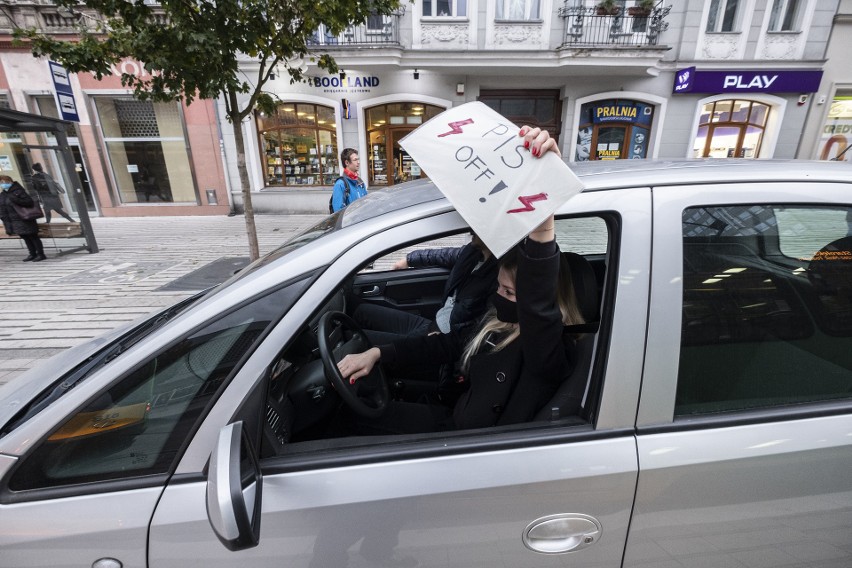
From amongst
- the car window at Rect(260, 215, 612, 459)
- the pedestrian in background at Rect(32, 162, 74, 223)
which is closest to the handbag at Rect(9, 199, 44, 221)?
the pedestrian in background at Rect(32, 162, 74, 223)

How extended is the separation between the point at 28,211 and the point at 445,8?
35.6 feet

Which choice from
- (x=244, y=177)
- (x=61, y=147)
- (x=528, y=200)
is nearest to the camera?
(x=528, y=200)

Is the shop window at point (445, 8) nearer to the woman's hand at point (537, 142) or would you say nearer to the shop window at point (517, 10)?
the shop window at point (517, 10)

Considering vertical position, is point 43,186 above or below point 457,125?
below

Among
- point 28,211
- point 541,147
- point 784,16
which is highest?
point 784,16

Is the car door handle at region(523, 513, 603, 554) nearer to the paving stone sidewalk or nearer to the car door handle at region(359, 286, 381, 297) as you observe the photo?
the car door handle at region(359, 286, 381, 297)

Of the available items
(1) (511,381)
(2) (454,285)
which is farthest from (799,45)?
(1) (511,381)

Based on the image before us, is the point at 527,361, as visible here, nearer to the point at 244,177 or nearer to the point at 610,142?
the point at 244,177

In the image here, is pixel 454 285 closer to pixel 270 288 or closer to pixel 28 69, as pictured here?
pixel 270 288

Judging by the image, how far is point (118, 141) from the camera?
39.5 feet

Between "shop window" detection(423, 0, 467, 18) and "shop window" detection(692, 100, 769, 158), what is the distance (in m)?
7.88

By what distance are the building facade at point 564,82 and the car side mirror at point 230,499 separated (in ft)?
35.0

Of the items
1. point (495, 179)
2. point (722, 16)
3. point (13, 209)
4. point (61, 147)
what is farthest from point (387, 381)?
point (722, 16)

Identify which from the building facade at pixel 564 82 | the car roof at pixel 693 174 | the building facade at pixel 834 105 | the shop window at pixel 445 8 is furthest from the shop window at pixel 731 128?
the car roof at pixel 693 174
